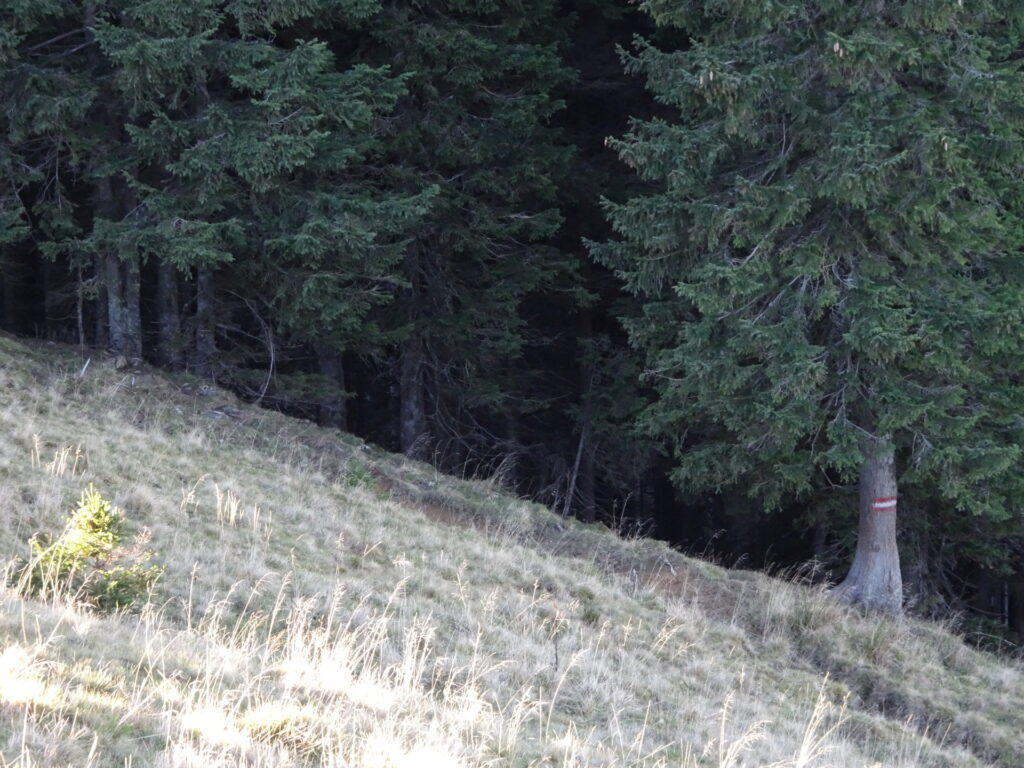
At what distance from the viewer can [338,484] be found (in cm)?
1146

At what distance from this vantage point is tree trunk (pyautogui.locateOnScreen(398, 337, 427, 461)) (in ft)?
56.3

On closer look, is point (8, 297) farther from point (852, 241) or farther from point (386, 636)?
point (386, 636)

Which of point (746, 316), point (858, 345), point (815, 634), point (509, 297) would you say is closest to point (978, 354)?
point (858, 345)

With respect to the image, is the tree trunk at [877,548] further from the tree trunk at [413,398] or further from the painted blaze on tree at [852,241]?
the tree trunk at [413,398]

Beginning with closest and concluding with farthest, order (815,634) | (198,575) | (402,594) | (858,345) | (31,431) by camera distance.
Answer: (198,575), (402,594), (31,431), (815,634), (858,345)

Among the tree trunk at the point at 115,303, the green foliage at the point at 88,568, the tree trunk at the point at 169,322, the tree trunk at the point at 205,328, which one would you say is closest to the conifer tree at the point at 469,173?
the tree trunk at the point at 205,328

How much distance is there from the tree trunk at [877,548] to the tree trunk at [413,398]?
7420 mm

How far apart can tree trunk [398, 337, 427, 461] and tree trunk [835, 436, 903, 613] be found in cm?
742

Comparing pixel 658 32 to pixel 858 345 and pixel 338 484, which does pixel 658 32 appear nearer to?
pixel 858 345

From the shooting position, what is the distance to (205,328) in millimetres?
15047

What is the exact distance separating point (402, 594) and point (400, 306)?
31.6 feet

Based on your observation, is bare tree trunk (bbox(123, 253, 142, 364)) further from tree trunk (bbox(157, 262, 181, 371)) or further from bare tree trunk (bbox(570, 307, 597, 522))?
bare tree trunk (bbox(570, 307, 597, 522))

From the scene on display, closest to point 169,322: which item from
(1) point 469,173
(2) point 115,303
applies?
(2) point 115,303

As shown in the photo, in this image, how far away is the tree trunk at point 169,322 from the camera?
579 inches
